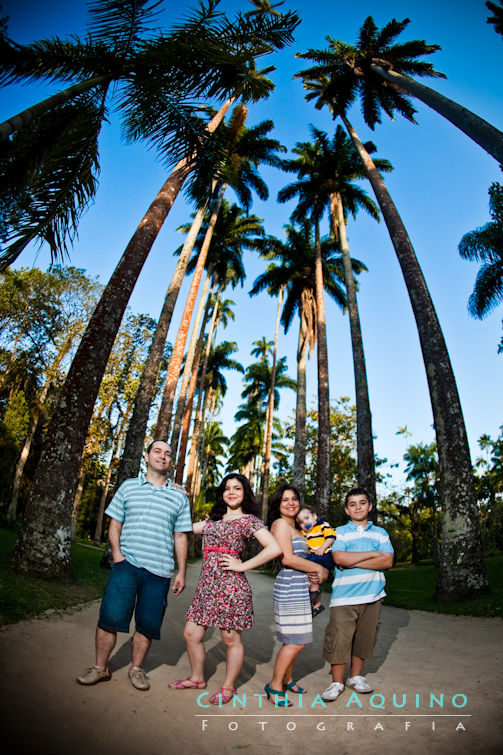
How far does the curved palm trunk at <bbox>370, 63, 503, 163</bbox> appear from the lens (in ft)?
28.0

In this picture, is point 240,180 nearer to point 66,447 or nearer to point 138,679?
point 66,447

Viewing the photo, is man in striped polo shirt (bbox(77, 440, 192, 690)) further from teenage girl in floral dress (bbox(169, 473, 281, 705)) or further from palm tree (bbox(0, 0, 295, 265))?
palm tree (bbox(0, 0, 295, 265))

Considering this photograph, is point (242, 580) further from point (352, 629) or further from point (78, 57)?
point (78, 57)

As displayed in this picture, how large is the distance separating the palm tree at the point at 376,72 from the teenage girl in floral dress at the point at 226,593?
1184cm

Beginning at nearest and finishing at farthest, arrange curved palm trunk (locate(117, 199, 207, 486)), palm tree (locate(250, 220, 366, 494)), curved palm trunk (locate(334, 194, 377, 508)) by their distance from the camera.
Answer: curved palm trunk (locate(117, 199, 207, 486)) → curved palm trunk (locate(334, 194, 377, 508)) → palm tree (locate(250, 220, 366, 494))

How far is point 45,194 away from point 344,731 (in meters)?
7.03

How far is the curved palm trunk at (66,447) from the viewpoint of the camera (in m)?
6.60

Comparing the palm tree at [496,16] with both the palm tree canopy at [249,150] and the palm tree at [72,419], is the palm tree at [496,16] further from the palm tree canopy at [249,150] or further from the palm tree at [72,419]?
the palm tree canopy at [249,150]

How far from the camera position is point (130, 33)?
5605 mm

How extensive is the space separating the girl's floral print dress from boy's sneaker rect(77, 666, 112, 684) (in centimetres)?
75

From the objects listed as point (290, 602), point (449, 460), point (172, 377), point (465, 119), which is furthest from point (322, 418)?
point (290, 602)

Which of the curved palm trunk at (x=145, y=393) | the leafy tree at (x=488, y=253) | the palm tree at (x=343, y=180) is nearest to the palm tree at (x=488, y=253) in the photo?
the leafy tree at (x=488, y=253)

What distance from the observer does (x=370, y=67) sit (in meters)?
15.6

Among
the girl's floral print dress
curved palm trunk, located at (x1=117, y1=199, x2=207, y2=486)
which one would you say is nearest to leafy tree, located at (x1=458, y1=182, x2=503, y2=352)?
curved palm trunk, located at (x1=117, y1=199, x2=207, y2=486)
